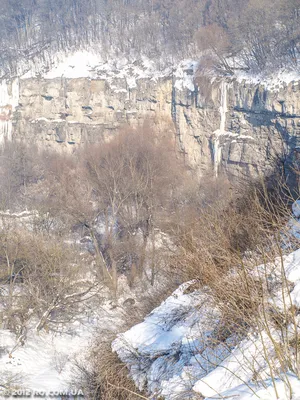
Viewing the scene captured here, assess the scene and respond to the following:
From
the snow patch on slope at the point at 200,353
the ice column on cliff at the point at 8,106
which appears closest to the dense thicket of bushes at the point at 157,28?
the ice column on cliff at the point at 8,106

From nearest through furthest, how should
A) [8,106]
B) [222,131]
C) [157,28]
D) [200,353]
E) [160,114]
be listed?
[200,353] → [222,131] → [160,114] → [8,106] → [157,28]

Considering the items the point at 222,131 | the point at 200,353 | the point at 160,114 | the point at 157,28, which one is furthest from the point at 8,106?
the point at 200,353

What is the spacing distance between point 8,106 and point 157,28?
1098cm

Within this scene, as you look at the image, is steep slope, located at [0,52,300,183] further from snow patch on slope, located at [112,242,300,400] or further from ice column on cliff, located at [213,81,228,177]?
snow patch on slope, located at [112,242,300,400]

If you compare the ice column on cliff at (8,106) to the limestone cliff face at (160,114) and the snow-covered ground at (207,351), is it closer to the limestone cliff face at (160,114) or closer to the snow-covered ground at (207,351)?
the limestone cliff face at (160,114)

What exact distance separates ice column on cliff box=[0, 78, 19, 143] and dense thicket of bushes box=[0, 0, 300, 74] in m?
A: 2.00

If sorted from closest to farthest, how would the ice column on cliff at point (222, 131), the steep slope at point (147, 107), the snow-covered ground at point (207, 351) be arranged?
the snow-covered ground at point (207, 351), the steep slope at point (147, 107), the ice column on cliff at point (222, 131)

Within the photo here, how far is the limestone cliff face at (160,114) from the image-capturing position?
853 inches

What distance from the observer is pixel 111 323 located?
11109 mm

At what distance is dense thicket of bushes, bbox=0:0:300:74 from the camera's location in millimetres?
23156

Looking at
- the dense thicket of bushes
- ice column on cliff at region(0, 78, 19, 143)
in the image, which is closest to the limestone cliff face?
ice column on cliff at region(0, 78, 19, 143)

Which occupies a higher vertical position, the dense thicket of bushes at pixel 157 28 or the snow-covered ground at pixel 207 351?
the dense thicket of bushes at pixel 157 28

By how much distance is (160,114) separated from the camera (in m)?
25.0

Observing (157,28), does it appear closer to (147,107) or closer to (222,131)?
(147,107)
